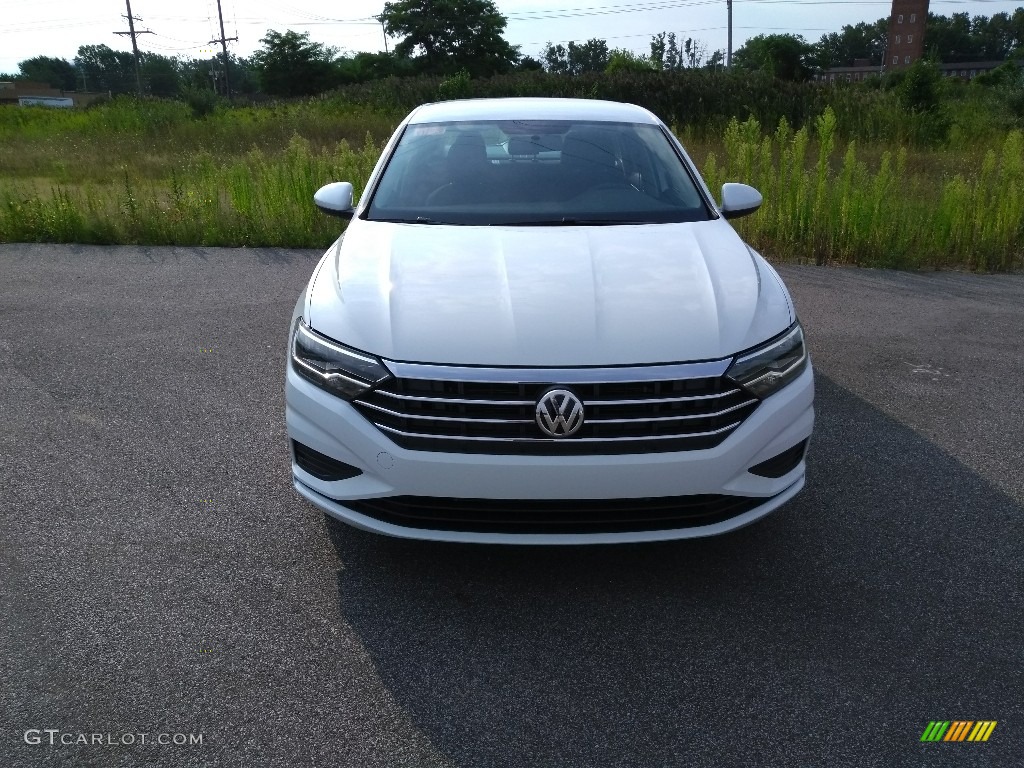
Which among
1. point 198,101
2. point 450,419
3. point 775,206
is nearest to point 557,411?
point 450,419

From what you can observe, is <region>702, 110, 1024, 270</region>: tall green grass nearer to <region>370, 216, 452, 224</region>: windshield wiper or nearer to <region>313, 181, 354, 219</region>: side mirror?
<region>313, 181, 354, 219</region>: side mirror

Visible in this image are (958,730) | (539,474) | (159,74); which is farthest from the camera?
(159,74)

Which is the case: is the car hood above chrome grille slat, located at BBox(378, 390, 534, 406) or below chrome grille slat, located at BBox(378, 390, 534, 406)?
above

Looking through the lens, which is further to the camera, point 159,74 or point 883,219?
point 159,74

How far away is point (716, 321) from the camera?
114 inches

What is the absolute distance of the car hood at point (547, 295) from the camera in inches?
108

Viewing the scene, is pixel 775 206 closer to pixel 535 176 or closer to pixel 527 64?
pixel 535 176

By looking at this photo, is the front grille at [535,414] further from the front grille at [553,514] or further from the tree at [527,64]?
the tree at [527,64]

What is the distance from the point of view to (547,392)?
2639mm

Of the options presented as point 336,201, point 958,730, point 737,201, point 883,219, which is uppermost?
point 336,201

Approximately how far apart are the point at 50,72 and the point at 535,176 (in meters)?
132

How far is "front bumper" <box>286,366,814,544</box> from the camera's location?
8.64 ft

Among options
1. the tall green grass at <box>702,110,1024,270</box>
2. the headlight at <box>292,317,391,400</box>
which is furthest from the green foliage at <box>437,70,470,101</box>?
the headlight at <box>292,317,391,400</box>

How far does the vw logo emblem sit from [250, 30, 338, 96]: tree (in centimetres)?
7865
